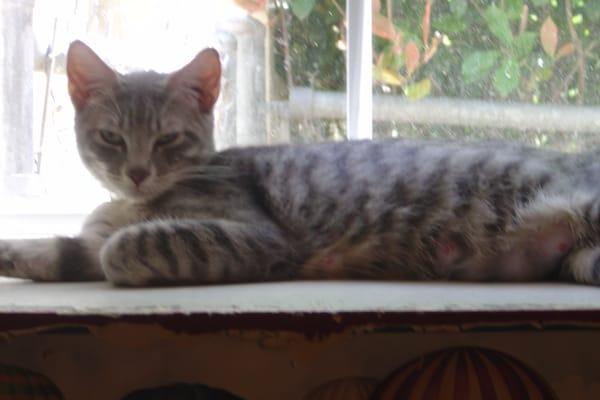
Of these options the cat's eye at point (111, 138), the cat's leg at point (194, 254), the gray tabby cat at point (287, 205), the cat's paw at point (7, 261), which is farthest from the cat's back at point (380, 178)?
the cat's paw at point (7, 261)

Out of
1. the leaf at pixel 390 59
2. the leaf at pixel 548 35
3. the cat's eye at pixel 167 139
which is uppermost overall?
the leaf at pixel 548 35

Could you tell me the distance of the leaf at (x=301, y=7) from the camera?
1.73 meters

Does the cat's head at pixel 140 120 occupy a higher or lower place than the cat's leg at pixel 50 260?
higher

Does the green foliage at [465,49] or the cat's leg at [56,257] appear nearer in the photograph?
the cat's leg at [56,257]

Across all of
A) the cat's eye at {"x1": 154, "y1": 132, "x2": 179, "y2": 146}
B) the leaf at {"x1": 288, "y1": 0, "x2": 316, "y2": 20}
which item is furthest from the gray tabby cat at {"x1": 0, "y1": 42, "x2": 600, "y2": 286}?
the leaf at {"x1": 288, "y1": 0, "x2": 316, "y2": 20}

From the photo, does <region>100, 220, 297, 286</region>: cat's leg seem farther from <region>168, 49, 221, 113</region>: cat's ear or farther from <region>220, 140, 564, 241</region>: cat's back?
<region>168, 49, 221, 113</region>: cat's ear

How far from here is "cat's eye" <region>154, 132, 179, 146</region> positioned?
1459 mm

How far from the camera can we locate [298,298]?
925 millimetres

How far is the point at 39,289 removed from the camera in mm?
1109

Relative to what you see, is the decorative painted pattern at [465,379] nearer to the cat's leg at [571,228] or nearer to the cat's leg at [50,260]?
the cat's leg at [571,228]

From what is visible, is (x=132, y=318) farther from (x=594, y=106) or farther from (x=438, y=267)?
(x=594, y=106)

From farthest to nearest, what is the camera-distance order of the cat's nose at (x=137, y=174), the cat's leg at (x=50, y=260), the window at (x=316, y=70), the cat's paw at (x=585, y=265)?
the window at (x=316, y=70) → the cat's nose at (x=137, y=174) → the cat's leg at (x=50, y=260) → the cat's paw at (x=585, y=265)

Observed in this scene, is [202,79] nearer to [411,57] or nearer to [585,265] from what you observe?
[411,57]

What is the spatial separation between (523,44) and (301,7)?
513mm
